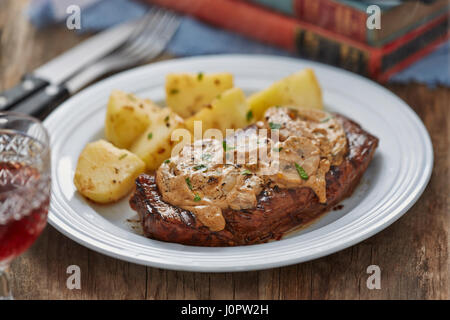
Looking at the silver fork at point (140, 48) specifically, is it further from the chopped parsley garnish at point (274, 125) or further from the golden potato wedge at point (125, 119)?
the chopped parsley garnish at point (274, 125)

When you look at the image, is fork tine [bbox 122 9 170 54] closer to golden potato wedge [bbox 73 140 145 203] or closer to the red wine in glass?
golden potato wedge [bbox 73 140 145 203]

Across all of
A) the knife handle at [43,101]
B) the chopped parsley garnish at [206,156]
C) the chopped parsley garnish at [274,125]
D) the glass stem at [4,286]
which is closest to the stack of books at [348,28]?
the chopped parsley garnish at [274,125]

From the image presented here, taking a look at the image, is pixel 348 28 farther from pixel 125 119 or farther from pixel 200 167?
pixel 200 167
